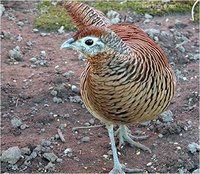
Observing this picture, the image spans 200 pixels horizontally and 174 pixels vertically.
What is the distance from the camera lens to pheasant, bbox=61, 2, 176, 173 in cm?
362

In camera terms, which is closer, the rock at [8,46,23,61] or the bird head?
the bird head

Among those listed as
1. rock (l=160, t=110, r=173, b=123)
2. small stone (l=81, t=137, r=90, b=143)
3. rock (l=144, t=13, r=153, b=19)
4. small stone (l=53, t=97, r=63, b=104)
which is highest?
rock (l=160, t=110, r=173, b=123)

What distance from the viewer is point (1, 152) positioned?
4570 millimetres

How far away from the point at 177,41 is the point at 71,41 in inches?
104

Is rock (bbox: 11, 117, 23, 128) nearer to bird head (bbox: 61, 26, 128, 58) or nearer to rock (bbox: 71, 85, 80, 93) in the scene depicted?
rock (bbox: 71, 85, 80, 93)

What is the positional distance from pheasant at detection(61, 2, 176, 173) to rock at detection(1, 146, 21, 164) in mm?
693

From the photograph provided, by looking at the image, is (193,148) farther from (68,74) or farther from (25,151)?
(68,74)

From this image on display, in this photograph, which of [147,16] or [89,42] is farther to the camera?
[147,16]

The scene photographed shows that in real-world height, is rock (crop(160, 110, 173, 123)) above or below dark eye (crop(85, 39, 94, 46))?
below

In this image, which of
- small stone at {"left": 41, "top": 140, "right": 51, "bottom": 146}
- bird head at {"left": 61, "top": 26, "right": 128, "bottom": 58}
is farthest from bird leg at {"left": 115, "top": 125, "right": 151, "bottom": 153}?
bird head at {"left": 61, "top": 26, "right": 128, "bottom": 58}

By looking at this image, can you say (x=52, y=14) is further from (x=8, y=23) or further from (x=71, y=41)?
(x=71, y=41)

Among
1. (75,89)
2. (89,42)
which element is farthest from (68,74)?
(89,42)

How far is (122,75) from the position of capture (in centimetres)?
373

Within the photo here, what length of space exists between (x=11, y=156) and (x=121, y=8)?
283 centimetres
